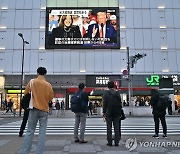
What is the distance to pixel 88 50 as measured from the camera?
39344 mm

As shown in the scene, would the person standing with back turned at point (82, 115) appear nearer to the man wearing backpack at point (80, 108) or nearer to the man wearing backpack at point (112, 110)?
the man wearing backpack at point (80, 108)

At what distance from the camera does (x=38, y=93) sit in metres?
4.91

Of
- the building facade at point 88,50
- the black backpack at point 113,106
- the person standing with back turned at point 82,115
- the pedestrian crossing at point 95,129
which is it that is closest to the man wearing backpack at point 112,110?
the black backpack at point 113,106

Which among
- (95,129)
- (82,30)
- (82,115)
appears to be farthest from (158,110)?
(82,30)

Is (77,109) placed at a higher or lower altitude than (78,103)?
lower

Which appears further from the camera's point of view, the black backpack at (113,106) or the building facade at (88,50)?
the building facade at (88,50)

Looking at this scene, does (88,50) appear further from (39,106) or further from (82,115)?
(39,106)

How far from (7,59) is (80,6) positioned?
49.2 ft

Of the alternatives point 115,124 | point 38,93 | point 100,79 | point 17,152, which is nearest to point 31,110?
point 38,93

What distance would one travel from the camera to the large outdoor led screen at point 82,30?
38.5 metres

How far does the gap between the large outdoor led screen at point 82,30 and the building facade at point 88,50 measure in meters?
1.10

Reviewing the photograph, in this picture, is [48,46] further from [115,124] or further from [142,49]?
[115,124]

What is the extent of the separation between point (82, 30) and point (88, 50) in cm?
338

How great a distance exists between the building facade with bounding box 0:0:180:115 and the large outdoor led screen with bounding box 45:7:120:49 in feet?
3.61
